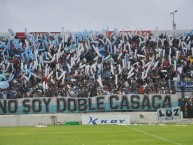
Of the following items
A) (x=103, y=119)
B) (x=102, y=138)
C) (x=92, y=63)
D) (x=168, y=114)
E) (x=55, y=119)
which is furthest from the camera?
(x=92, y=63)

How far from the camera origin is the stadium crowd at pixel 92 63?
149 ft

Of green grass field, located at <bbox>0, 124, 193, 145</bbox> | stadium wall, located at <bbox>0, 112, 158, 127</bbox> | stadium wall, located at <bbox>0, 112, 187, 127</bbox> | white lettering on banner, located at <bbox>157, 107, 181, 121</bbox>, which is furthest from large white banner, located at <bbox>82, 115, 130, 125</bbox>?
green grass field, located at <bbox>0, 124, 193, 145</bbox>

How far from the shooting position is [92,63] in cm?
5209

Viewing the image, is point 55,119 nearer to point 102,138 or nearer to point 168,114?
point 168,114

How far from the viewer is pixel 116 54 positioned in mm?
53938

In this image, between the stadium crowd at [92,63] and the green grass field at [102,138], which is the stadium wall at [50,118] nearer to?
the stadium crowd at [92,63]

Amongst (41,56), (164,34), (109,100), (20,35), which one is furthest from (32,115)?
(164,34)

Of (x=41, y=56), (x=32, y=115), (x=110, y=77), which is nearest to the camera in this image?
(x=32, y=115)

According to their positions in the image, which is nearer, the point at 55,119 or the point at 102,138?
the point at 102,138

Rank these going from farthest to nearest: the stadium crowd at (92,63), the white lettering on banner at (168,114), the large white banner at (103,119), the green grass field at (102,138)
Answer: the stadium crowd at (92,63) < the white lettering on banner at (168,114) < the large white banner at (103,119) < the green grass field at (102,138)

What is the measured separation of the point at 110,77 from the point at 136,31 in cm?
1294

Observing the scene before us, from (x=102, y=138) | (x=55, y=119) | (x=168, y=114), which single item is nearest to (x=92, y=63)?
(x=55, y=119)

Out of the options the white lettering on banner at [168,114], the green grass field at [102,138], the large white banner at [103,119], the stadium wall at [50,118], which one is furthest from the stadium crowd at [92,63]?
the green grass field at [102,138]

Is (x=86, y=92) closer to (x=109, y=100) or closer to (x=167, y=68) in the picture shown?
(x=109, y=100)
